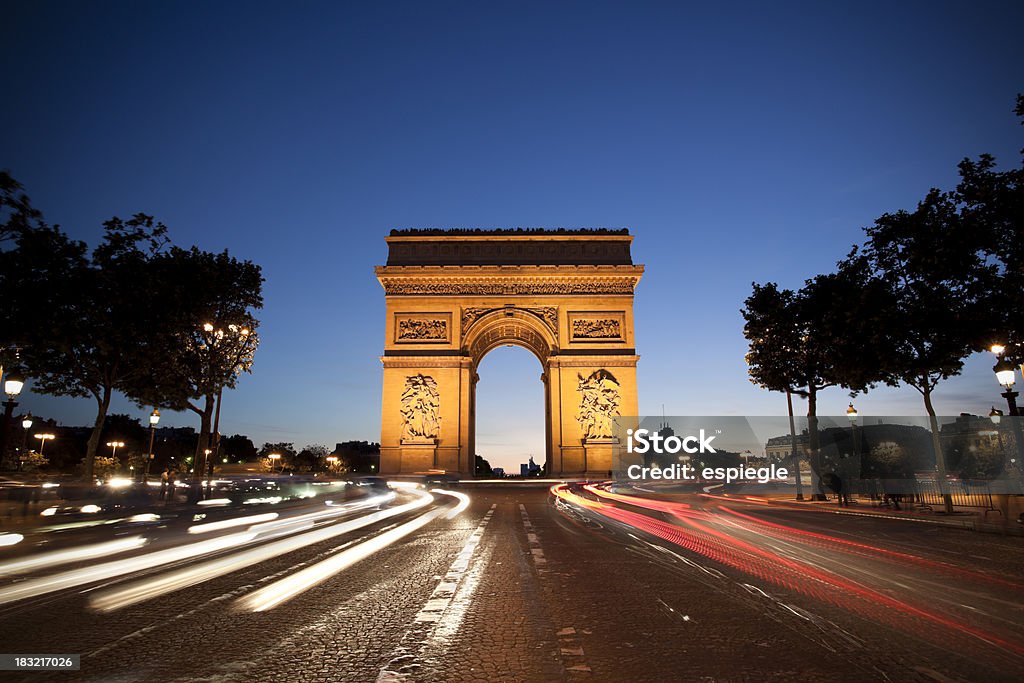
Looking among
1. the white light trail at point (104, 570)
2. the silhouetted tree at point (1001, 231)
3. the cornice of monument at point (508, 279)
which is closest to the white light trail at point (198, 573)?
the white light trail at point (104, 570)

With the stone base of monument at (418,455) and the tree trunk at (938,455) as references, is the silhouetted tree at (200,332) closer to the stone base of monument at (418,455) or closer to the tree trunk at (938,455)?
the stone base of monument at (418,455)

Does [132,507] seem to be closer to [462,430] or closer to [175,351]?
[175,351]

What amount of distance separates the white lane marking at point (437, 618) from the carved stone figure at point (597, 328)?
34.1 m

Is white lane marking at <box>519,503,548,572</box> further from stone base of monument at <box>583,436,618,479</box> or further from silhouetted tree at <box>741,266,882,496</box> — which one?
stone base of monument at <box>583,436,618,479</box>

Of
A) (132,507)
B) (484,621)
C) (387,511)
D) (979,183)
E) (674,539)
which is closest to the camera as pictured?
(484,621)

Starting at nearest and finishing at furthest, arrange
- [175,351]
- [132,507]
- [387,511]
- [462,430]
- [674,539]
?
[674,539], [132,507], [387,511], [175,351], [462,430]

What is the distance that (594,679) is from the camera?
118 inches

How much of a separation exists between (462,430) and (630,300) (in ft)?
45.1

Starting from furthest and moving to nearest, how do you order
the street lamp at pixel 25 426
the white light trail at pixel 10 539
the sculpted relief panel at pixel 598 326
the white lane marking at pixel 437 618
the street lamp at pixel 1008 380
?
the sculpted relief panel at pixel 598 326
the street lamp at pixel 25 426
the street lamp at pixel 1008 380
the white light trail at pixel 10 539
the white lane marking at pixel 437 618

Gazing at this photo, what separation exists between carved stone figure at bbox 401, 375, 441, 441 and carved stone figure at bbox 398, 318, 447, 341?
2712 millimetres

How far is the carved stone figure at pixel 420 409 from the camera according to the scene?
3809cm

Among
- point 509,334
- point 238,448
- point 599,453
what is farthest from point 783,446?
point 238,448

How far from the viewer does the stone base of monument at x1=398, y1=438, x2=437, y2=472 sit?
123 ft

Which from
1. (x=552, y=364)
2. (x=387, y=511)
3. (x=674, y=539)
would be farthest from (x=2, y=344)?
(x=552, y=364)
